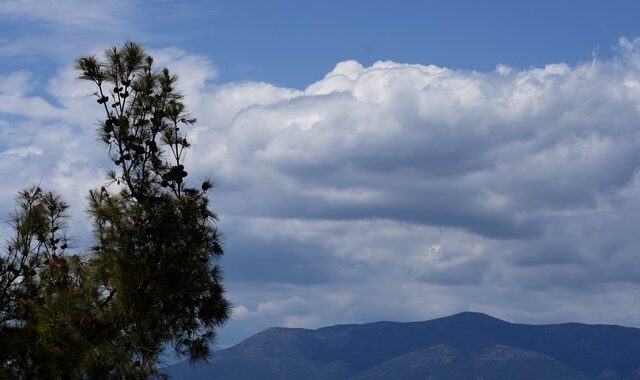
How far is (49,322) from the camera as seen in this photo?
26.6m

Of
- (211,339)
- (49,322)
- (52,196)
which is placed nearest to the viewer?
(49,322)

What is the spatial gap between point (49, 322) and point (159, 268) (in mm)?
3302

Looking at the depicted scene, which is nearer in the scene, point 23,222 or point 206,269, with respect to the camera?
point 206,269

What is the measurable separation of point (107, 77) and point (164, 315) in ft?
24.2

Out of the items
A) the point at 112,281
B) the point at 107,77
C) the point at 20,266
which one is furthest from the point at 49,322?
the point at 107,77

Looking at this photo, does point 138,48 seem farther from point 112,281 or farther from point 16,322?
point 16,322

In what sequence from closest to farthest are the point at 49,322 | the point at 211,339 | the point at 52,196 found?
the point at 49,322, the point at 211,339, the point at 52,196

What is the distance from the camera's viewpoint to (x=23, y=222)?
3034 centimetres

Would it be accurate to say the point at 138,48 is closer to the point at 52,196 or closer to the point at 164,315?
the point at 52,196

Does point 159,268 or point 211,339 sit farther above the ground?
point 159,268

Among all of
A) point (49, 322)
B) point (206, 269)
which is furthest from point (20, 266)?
point (206, 269)

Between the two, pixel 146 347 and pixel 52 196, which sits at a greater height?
pixel 52 196

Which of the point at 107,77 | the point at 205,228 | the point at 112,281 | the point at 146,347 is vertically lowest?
the point at 146,347

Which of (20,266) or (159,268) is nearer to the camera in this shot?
(159,268)
